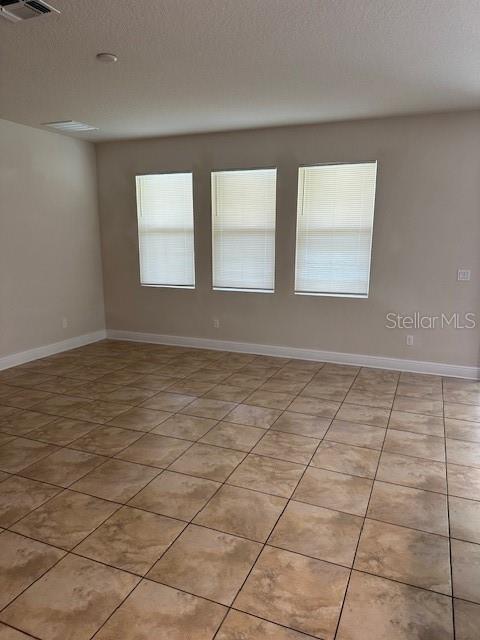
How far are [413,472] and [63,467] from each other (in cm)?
223

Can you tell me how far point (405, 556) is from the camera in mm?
1974

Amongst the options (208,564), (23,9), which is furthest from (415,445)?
(23,9)

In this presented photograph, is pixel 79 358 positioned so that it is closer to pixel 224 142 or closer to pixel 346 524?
pixel 224 142

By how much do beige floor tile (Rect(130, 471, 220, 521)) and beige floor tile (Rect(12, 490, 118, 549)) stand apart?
190mm

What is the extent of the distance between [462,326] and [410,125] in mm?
2130

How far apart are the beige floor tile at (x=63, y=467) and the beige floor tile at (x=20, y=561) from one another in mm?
489

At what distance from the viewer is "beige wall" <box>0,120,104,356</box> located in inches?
184

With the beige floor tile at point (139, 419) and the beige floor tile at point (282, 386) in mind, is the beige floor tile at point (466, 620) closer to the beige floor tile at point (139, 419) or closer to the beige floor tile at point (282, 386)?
the beige floor tile at point (139, 419)

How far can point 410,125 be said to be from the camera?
170 inches

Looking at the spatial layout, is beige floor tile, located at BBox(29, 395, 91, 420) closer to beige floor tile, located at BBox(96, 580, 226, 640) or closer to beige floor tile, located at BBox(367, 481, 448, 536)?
beige floor tile, located at BBox(96, 580, 226, 640)

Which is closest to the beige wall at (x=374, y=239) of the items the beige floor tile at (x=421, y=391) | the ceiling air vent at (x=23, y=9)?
the beige floor tile at (x=421, y=391)

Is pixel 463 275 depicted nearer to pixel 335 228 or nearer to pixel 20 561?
pixel 335 228

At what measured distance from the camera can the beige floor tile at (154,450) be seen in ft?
9.25

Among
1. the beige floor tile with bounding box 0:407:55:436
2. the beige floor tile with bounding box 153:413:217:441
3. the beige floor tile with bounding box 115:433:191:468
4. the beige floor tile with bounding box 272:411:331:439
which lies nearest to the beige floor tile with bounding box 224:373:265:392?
the beige floor tile with bounding box 272:411:331:439
